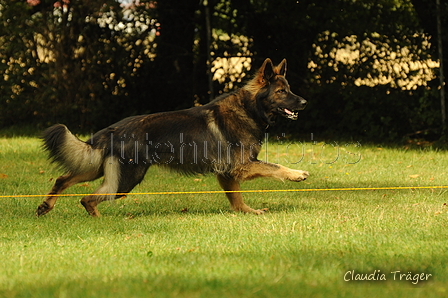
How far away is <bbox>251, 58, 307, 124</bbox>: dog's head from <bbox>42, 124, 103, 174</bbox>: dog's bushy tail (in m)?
1.95

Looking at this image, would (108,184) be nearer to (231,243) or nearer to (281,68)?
(231,243)

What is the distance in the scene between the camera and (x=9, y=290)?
4164mm

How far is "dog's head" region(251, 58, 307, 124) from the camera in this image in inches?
294

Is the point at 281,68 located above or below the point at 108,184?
above

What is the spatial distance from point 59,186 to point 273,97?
2615 mm

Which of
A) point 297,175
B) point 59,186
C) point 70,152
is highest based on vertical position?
point 70,152

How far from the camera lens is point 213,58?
48.8 ft

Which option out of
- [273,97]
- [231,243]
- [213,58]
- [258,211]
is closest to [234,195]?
[258,211]

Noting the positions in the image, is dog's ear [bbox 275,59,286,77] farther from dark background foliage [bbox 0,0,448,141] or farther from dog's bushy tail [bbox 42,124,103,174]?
dark background foliage [bbox 0,0,448,141]

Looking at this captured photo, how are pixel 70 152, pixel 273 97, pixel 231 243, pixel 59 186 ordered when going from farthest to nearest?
pixel 273 97, pixel 59 186, pixel 70 152, pixel 231 243

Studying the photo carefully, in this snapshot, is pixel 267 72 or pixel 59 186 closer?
pixel 59 186

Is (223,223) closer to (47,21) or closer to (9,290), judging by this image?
(9,290)

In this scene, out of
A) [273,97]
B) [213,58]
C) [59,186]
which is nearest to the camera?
[59,186]

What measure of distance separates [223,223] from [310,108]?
330 inches
